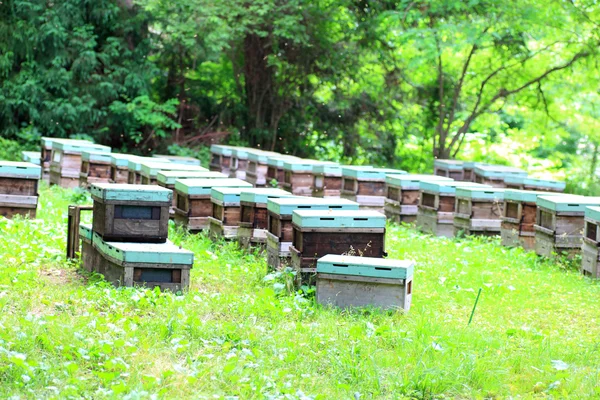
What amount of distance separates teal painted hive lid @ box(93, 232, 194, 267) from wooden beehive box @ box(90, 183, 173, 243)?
258mm

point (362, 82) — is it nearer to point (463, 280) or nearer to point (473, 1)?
point (473, 1)

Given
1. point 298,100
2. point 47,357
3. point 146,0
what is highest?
point 146,0

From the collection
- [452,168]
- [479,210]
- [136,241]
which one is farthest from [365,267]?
[452,168]

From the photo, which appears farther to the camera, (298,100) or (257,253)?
(298,100)

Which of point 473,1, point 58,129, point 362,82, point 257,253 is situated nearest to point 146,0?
point 58,129

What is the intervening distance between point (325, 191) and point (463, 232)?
2.88m

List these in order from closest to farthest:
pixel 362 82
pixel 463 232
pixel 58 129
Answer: pixel 463 232 < pixel 58 129 < pixel 362 82

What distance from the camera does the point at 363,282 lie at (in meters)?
7.71

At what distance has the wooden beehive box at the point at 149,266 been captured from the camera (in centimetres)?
798

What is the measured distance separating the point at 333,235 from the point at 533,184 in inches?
336

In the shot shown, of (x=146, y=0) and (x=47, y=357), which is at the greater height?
(x=146, y=0)

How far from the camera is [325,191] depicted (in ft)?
52.0

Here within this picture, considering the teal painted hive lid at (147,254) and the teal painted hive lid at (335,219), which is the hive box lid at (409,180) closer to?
the teal painted hive lid at (335,219)

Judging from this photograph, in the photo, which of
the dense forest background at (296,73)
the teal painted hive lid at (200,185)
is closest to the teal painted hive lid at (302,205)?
the teal painted hive lid at (200,185)
